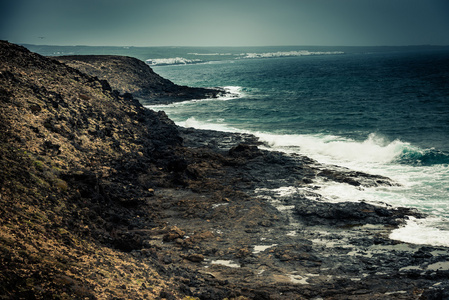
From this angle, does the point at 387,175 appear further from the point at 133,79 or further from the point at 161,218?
the point at 133,79

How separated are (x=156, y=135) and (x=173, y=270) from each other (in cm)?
1538

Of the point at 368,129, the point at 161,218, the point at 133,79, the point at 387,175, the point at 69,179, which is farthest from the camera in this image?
the point at 133,79

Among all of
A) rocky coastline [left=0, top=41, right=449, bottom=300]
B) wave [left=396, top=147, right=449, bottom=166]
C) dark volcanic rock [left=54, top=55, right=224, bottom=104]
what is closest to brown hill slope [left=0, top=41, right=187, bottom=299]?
rocky coastline [left=0, top=41, right=449, bottom=300]

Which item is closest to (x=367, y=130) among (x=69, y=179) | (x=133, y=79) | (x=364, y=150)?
(x=364, y=150)

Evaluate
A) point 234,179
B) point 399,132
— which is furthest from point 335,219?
point 399,132

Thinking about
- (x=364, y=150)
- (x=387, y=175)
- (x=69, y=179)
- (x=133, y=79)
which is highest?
(x=133, y=79)

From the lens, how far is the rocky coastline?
948cm

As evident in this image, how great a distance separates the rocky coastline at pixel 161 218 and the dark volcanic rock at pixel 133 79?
29324 mm

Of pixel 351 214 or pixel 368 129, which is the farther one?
pixel 368 129

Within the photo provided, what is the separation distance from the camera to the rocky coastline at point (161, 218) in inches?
373

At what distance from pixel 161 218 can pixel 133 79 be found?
48.0m

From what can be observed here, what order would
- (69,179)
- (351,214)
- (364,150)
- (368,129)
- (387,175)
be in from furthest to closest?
(368,129), (364,150), (387,175), (351,214), (69,179)

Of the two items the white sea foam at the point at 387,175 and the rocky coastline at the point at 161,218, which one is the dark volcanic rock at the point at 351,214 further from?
the white sea foam at the point at 387,175

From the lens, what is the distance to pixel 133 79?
59594mm
